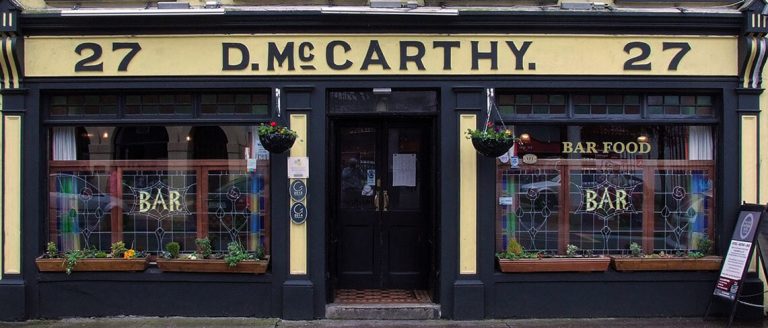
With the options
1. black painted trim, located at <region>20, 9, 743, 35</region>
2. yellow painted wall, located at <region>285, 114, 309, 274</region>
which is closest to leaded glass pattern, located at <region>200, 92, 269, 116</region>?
yellow painted wall, located at <region>285, 114, 309, 274</region>

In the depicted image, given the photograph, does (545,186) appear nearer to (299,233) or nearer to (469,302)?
(469,302)

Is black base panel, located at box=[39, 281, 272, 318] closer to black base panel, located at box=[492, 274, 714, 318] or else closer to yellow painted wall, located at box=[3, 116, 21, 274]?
yellow painted wall, located at box=[3, 116, 21, 274]

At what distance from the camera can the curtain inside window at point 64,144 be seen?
7348 mm

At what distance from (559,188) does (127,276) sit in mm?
5152

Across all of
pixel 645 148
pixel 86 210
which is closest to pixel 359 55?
pixel 645 148

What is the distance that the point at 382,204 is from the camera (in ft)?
Result: 25.4

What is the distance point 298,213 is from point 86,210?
2.59 metres

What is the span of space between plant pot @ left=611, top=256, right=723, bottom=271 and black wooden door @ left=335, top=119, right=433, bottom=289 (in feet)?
7.72

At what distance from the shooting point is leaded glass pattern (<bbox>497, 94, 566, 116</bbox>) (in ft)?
23.9

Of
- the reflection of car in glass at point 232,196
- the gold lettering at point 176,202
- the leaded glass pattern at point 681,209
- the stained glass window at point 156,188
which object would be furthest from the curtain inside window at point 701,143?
the gold lettering at point 176,202

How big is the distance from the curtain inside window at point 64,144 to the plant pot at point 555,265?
521 cm

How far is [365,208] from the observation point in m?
7.79

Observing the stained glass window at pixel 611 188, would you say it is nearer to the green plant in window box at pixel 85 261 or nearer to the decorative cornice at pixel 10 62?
the green plant in window box at pixel 85 261

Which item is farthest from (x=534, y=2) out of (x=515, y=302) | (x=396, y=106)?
(x=515, y=302)
